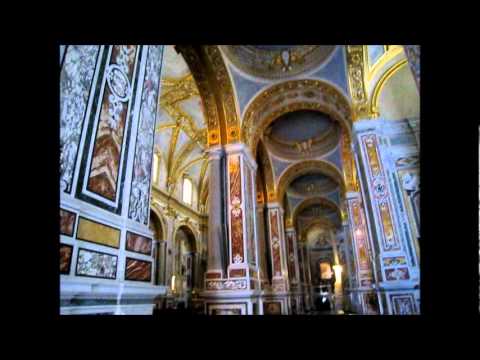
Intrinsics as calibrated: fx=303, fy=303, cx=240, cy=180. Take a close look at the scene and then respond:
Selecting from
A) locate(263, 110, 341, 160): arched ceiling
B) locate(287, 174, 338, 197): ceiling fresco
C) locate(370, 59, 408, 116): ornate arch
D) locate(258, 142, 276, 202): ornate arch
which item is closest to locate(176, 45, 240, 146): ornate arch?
locate(370, 59, 408, 116): ornate arch

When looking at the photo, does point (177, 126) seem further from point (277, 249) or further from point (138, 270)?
point (138, 270)

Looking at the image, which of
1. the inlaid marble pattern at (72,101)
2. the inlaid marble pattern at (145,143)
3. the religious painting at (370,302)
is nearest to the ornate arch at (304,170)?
the religious painting at (370,302)

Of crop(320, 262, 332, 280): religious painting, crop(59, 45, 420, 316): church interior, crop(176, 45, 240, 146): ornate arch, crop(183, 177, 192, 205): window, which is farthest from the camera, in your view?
crop(320, 262, 332, 280): religious painting

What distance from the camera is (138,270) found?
3023 mm

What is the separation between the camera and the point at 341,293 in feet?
77.5

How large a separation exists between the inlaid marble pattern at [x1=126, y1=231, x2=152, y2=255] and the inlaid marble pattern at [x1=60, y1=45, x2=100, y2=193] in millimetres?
866

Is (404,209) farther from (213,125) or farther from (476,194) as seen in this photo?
(476,194)

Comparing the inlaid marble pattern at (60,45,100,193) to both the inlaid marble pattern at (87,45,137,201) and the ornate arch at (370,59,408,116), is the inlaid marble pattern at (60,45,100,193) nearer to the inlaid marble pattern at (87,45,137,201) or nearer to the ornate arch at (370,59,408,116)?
the inlaid marble pattern at (87,45,137,201)

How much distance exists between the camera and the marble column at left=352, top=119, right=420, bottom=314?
649 cm

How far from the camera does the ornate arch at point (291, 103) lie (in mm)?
9523

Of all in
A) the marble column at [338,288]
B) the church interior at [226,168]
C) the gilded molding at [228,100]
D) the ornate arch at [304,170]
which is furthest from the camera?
the marble column at [338,288]

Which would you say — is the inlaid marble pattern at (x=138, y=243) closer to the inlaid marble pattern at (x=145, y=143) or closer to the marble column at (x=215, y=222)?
the inlaid marble pattern at (x=145, y=143)

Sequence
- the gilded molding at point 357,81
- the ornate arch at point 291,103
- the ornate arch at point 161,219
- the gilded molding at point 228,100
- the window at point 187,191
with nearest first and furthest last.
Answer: the gilded molding at point 357,81 < the gilded molding at point 228,100 < the ornate arch at point 291,103 < the ornate arch at point 161,219 < the window at point 187,191
